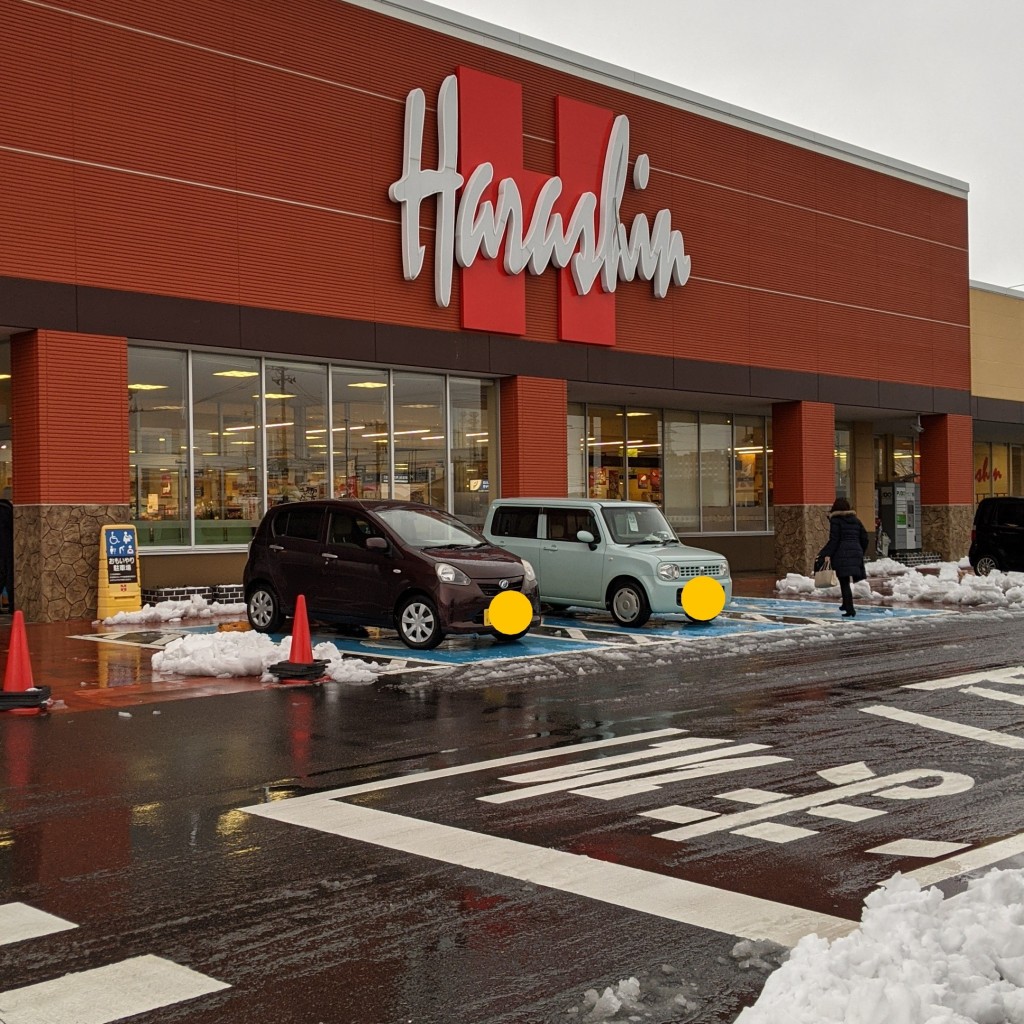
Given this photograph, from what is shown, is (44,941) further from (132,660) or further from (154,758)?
(132,660)

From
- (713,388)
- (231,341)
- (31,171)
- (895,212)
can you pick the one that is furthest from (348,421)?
(895,212)

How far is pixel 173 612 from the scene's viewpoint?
19.9 meters

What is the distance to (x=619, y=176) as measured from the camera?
1070 inches

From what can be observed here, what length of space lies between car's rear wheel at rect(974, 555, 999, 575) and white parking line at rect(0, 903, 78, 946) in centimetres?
2563

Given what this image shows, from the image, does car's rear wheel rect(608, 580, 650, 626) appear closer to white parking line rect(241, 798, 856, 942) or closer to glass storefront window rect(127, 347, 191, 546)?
glass storefront window rect(127, 347, 191, 546)

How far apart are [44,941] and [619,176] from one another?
24169mm

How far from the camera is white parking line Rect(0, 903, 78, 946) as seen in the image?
201 inches

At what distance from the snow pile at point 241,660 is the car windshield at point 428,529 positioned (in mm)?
2275

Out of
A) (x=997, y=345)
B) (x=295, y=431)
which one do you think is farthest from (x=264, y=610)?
(x=997, y=345)

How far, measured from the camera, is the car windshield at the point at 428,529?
15.8 metres

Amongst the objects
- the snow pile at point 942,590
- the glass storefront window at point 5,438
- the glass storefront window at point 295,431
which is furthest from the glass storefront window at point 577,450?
the glass storefront window at point 5,438

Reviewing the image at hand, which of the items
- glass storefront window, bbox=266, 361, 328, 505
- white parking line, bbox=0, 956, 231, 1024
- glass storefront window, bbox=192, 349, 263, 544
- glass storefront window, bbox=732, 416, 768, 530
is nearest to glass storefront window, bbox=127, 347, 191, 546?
glass storefront window, bbox=192, 349, 263, 544

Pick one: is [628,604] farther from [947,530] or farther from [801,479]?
[947,530]

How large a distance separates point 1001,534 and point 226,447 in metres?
16.3
